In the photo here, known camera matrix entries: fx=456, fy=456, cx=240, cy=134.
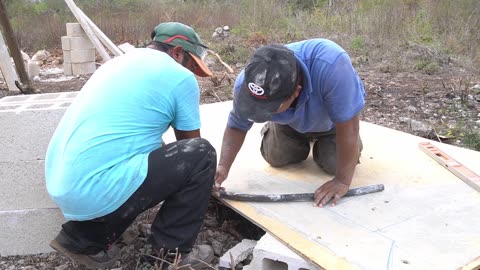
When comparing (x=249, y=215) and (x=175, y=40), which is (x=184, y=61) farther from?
(x=249, y=215)

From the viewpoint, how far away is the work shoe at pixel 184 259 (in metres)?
2.16

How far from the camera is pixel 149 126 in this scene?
81.2 inches

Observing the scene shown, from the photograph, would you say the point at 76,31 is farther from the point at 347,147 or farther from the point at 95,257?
the point at 347,147

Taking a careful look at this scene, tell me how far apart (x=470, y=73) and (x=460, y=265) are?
507cm

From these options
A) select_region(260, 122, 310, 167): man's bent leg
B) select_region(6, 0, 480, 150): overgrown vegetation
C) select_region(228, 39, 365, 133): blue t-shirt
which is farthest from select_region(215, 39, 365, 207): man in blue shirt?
select_region(6, 0, 480, 150): overgrown vegetation

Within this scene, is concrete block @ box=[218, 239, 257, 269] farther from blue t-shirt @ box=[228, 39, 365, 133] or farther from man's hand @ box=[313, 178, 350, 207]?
blue t-shirt @ box=[228, 39, 365, 133]

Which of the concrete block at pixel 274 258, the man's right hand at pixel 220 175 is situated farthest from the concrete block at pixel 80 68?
the concrete block at pixel 274 258

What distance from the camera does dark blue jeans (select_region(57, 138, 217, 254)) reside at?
204 cm

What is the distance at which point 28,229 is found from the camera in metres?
2.47

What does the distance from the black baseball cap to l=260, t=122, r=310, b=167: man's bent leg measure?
0.88 meters

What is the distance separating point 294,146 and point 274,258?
1069mm

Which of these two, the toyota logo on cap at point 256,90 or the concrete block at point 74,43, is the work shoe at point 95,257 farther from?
the concrete block at point 74,43

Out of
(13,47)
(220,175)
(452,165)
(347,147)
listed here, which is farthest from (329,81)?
(13,47)

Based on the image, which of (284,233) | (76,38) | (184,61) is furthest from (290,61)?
(76,38)
